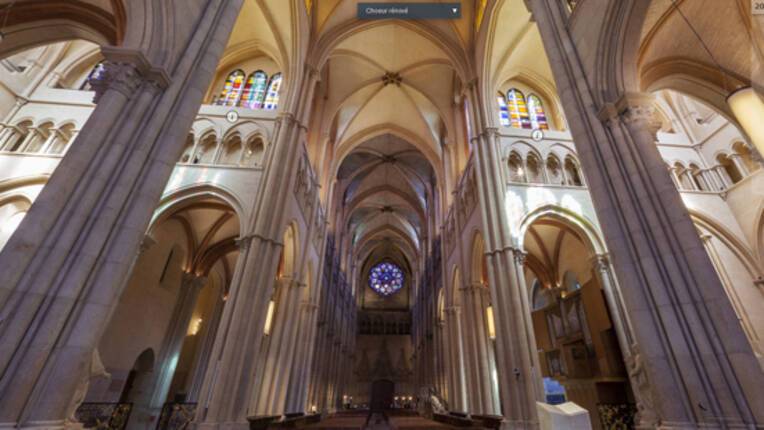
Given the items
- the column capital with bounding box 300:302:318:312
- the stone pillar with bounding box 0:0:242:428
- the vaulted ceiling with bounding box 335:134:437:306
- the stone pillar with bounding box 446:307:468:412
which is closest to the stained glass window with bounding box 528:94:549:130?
the stone pillar with bounding box 446:307:468:412

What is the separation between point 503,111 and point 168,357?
16.6 metres

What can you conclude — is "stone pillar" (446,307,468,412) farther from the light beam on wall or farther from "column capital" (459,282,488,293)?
the light beam on wall

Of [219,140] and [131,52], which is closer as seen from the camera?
[131,52]

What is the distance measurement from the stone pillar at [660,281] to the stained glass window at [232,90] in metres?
12.2

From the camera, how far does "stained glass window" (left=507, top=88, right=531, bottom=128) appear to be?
44.5 feet

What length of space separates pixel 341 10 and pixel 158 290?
1346 centimetres

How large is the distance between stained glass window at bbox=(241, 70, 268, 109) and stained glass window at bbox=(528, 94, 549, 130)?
37.0ft

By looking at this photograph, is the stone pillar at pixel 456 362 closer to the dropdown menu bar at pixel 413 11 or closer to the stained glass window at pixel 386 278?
the dropdown menu bar at pixel 413 11

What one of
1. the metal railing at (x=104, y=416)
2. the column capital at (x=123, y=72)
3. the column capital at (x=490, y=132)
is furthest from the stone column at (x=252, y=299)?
the column capital at (x=490, y=132)

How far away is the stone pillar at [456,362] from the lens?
13.7 meters

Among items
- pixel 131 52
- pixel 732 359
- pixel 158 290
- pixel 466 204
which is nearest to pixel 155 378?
pixel 158 290

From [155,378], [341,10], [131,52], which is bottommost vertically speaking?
[155,378]

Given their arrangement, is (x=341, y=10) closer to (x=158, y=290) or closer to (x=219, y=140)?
(x=219, y=140)

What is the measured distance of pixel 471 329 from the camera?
12.2m
